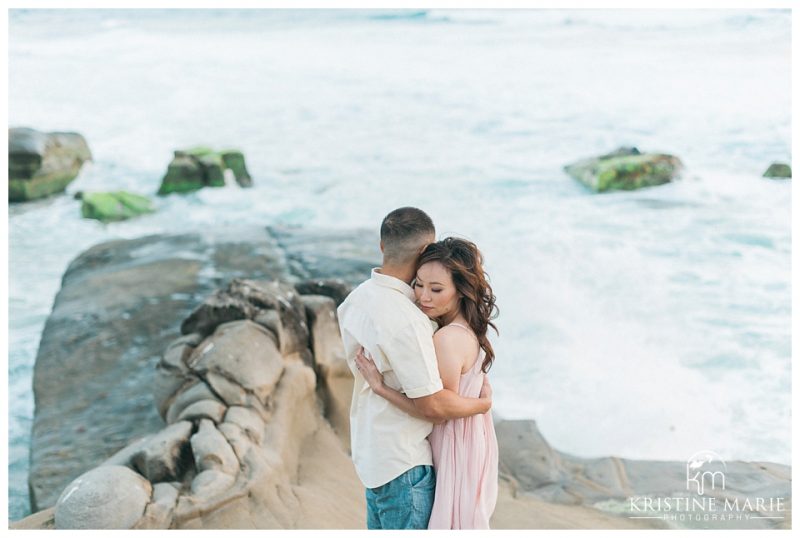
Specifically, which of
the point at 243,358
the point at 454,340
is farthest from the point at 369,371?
the point at 243,358

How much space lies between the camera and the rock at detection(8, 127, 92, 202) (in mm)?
13781

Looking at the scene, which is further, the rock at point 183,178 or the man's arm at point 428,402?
the rock at point 183,178

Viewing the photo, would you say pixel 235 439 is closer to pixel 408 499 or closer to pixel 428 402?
pixel 408 499

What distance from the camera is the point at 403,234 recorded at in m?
2.86

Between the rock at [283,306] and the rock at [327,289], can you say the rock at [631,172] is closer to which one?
the rock at [327,289]

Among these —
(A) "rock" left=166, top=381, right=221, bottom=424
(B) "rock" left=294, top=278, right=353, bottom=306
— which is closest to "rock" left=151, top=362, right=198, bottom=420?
(A) "rock" left=166, top=381, right=221, bottom=424

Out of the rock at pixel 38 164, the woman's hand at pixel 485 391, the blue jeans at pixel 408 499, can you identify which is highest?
the woman's hand at pixel 485 391

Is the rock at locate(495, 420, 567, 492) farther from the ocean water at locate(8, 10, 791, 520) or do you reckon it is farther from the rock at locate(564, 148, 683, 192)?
the rock at locate(564, 148, 683, 192)

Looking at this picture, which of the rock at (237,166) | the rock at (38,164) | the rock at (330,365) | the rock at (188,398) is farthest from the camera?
the rock at (237,166)

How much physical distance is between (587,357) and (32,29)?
27.3m

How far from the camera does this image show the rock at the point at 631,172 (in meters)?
13.8

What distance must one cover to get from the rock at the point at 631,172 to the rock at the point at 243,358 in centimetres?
957

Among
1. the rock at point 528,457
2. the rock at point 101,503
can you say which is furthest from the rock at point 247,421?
the rock at point 528,457
